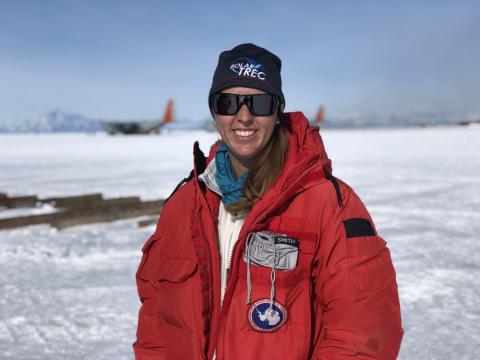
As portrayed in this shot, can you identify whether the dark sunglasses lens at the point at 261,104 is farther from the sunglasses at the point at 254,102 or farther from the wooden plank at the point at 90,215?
the wooden plank at the point at 90,215

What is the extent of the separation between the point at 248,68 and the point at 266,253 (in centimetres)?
68

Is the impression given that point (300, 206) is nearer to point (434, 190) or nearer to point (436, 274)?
point (436, 274)

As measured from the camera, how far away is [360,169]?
15344 millimetres

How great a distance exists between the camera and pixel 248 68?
1.61 metres

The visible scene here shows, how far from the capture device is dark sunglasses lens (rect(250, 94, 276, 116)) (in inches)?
64.6

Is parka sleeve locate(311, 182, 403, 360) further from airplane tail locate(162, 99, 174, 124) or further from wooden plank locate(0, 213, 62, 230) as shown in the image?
airplane tail locate(162, 99, 174, 124)

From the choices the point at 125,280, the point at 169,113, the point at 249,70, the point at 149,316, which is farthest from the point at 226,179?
the point at 169,113

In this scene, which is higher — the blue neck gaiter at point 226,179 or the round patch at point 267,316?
the blue neck gaiter at point 226,179

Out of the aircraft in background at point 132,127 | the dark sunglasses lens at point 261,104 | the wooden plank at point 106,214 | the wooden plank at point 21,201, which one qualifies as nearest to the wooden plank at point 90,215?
the wooden plank at point 106,214

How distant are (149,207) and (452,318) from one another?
19.1 feet

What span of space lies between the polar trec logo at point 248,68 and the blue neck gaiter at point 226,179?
0.35 meters

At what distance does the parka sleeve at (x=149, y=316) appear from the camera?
5.88ft

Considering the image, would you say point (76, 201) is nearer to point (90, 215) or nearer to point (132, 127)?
point (90, 215)

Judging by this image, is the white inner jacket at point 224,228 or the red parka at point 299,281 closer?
the red parka at point 299,281
